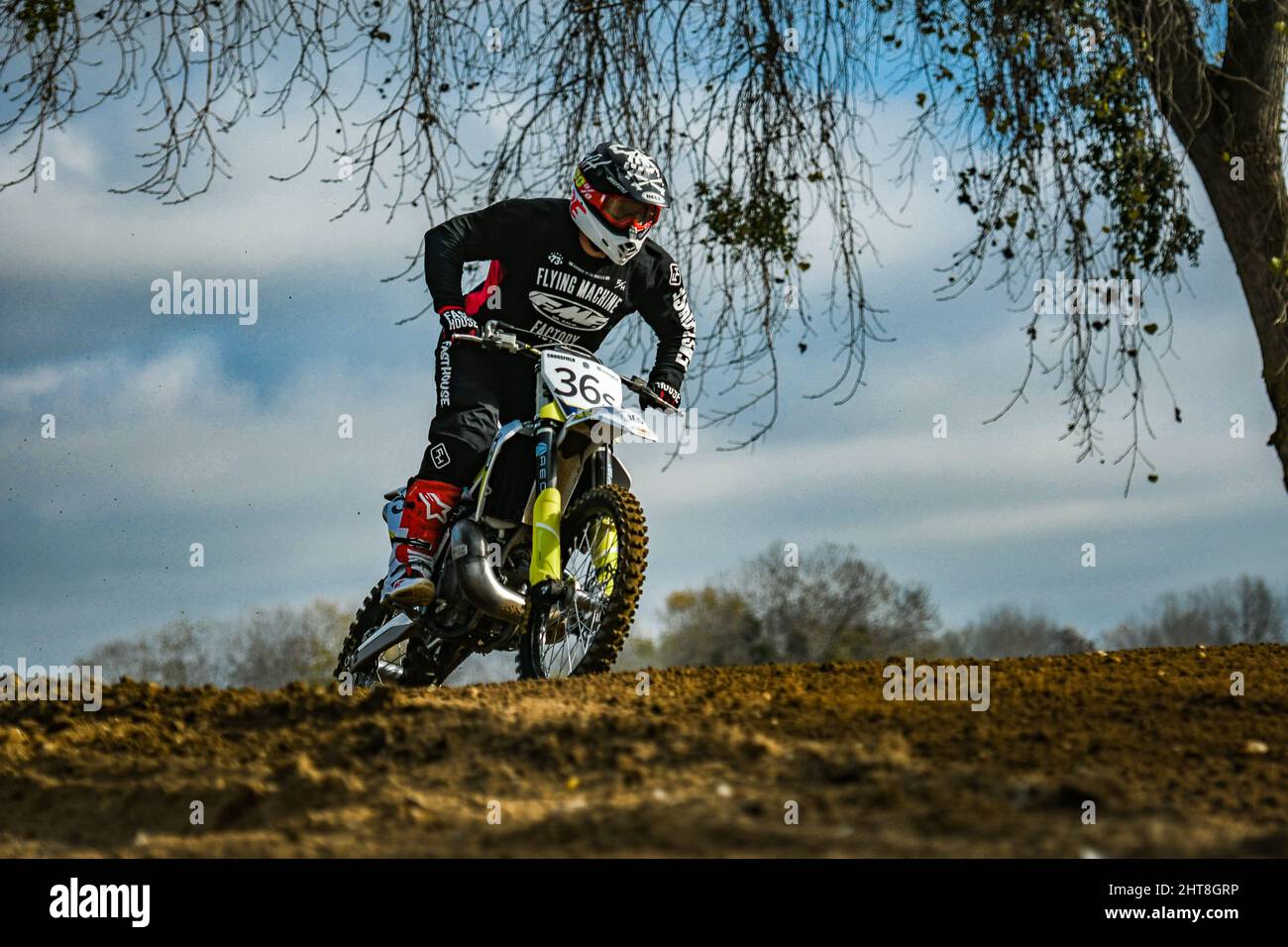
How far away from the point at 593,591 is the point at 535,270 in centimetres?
196

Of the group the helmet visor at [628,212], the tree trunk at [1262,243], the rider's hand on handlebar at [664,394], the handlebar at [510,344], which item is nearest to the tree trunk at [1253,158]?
the tree trunk at [1262,243]

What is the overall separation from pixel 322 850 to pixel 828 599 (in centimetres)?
2876

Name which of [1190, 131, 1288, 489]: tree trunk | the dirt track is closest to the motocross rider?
the dirt track

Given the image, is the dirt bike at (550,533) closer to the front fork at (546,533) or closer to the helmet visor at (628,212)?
the front fork at (546,533)

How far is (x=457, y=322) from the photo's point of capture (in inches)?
270

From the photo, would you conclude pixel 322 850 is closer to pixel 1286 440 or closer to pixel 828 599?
pixel 1286 440

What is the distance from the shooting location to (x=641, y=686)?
5734 mm

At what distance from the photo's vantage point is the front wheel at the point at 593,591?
630 cm

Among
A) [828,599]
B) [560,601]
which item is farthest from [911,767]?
[828,599]

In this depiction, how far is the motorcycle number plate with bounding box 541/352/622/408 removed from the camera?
665cm

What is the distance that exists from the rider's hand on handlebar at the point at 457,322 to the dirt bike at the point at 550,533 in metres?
0.07

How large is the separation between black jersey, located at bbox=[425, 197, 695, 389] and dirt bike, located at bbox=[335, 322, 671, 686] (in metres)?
0.25

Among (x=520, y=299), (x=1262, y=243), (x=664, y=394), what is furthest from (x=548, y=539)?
(x=1262, y=243)

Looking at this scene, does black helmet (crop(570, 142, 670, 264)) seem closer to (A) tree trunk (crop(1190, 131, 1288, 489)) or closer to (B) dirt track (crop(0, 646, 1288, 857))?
(B) dirt track (crop(0, 646, 1288, 857))
